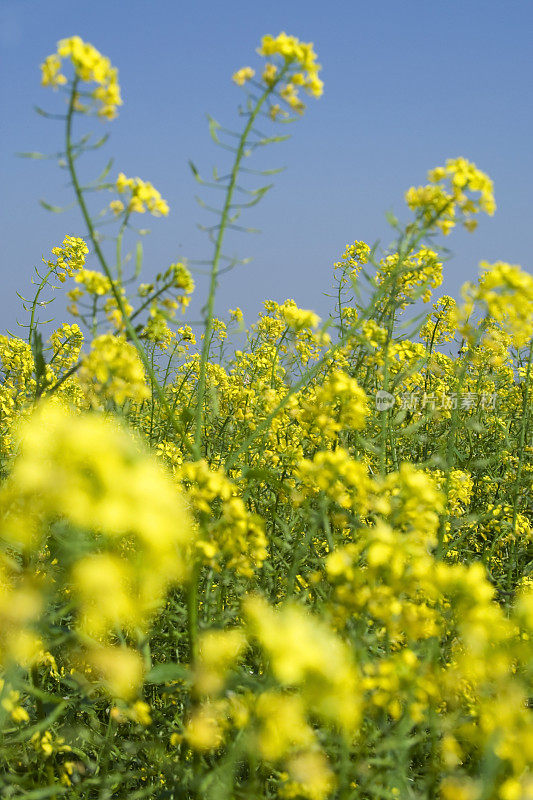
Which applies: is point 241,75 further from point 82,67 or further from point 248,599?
point 248,599

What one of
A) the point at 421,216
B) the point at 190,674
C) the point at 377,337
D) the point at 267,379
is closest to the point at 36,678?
the point at 190,674

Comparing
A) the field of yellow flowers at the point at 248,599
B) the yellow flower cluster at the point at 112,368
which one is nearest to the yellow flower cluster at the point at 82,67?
the field of yellow flowers at the point at 248,599

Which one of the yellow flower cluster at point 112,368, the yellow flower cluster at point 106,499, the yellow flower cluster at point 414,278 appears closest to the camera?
the yellow flower cluster at point 106,499

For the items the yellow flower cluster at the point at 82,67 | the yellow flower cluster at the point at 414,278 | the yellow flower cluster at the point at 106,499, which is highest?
the yellow flower cluster at the point at 414,278

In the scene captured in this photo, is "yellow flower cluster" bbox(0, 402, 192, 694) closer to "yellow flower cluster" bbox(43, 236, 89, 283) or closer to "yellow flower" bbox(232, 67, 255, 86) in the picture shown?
"yellow flower" bbox(232, 67, 255, 86)

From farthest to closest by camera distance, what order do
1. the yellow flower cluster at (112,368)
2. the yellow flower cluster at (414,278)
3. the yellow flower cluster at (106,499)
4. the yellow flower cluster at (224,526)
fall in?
the yellow flower cluster at (414,278), the yellow flower cluster at (112,368), the yellow flower cluster at (224,526), the yellow flower cluster at (106,499)

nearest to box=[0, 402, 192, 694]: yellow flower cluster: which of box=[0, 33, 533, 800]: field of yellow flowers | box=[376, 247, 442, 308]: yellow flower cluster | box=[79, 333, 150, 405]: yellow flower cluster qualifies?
box=[0, 33, 533, 800]: field of yellow flowers

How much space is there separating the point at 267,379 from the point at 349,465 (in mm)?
2674

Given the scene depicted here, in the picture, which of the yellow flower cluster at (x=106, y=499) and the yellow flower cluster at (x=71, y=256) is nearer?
the yellow flower cluster at (x=106, y=499)

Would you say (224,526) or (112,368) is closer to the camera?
(224,526)

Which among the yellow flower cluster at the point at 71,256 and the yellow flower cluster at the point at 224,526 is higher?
the yellow flower cluster at the point at 71,256

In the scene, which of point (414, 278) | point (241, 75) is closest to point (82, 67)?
point (241, 75)

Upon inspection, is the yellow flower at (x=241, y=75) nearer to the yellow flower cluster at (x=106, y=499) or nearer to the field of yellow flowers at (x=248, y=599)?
the field of yellow flowers at (x=248, y=599)

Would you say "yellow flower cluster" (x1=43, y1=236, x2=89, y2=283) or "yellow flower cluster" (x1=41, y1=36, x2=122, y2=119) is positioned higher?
"yellow flower cluster" (x1=43, y1=236, x2=89, y2=283)
